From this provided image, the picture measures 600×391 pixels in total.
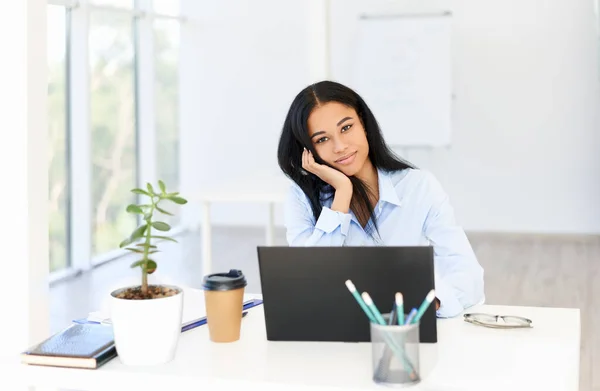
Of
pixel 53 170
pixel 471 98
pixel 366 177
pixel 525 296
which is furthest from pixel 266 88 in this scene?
pixel 366 177

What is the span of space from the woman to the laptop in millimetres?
591

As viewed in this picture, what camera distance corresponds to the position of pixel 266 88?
7062mm

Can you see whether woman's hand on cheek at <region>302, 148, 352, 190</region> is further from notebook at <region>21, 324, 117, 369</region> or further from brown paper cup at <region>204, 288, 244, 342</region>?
notebook at <region>21, 324, 117, 369</region>

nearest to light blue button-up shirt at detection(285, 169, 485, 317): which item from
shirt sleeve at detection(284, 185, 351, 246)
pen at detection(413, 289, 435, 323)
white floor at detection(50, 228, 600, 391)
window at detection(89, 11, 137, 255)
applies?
shirt sleeve at detection(284, 185, 351, 246)

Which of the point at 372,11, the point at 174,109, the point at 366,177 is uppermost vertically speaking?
the point at 372,11

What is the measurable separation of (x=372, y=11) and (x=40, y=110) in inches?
219

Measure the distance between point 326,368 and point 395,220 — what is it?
0.90 meters

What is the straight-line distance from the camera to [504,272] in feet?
17.3

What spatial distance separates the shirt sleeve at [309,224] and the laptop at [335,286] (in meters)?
0.60

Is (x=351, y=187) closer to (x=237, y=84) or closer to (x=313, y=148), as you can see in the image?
(x=313, y=148)

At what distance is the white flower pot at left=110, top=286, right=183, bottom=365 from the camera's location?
1175mm

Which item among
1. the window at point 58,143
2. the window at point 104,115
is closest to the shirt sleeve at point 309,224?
the window at point 104,115

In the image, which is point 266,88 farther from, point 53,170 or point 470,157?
point 53,170

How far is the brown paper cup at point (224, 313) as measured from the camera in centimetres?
133
